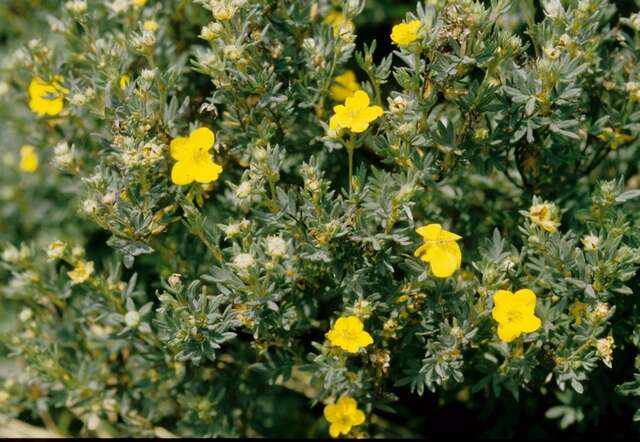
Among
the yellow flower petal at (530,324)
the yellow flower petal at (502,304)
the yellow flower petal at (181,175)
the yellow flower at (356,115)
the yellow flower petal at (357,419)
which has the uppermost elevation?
the yellow flower at (356,115)

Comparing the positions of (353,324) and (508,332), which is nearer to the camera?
(508,332)

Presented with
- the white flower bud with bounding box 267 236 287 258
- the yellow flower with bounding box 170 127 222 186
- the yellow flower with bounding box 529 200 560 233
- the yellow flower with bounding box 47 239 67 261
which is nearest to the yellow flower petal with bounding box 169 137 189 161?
the yellow flower with bounding box 170 127 222 186

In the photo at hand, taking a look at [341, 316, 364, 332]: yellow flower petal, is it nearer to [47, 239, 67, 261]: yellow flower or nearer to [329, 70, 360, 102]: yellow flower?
[329, 70, 360, 102]: yellow flower

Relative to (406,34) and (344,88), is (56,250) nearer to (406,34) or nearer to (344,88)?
(344,88)

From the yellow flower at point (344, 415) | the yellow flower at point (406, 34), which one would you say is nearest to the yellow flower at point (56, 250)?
the yellow flower at point (344, 415)

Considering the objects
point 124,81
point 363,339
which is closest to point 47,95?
point 124,81

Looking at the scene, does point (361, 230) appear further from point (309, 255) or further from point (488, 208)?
point (488, 208)

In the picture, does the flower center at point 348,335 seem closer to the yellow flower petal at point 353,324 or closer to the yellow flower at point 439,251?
the yellow flower petal at point 353,324
